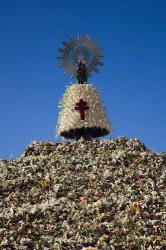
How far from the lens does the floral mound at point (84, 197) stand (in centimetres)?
1919

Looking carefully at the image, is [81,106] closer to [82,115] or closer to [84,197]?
[82,115]

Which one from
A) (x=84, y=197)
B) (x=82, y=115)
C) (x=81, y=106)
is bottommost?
(x=84, y=197)

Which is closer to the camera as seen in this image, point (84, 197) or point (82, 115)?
point (84, 197)

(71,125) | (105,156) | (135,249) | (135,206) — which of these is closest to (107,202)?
(135,206)

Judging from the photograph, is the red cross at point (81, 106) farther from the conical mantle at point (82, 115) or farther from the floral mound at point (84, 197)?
the floral mound at point (84, 197)

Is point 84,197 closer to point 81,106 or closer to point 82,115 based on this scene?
point 82,115

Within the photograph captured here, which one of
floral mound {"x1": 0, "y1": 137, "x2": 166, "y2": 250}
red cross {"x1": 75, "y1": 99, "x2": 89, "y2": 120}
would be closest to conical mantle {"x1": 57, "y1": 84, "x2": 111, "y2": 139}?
red cross {"x1": 75, "y1": 99, "x2": 89, "y2": 120}

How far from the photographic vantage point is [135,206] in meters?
21.4

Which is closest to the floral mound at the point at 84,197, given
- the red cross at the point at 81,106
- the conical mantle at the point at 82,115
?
the conical mantle at the point at 82,115

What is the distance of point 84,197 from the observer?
22984 millimetres

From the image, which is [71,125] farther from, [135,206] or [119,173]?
[135,206]

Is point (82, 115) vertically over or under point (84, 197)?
over

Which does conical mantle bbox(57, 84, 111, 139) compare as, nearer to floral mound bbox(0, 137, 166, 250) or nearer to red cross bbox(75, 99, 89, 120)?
red cross bbox(75, 99, 89, 120)

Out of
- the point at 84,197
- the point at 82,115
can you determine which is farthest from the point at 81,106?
the point at 84,197
